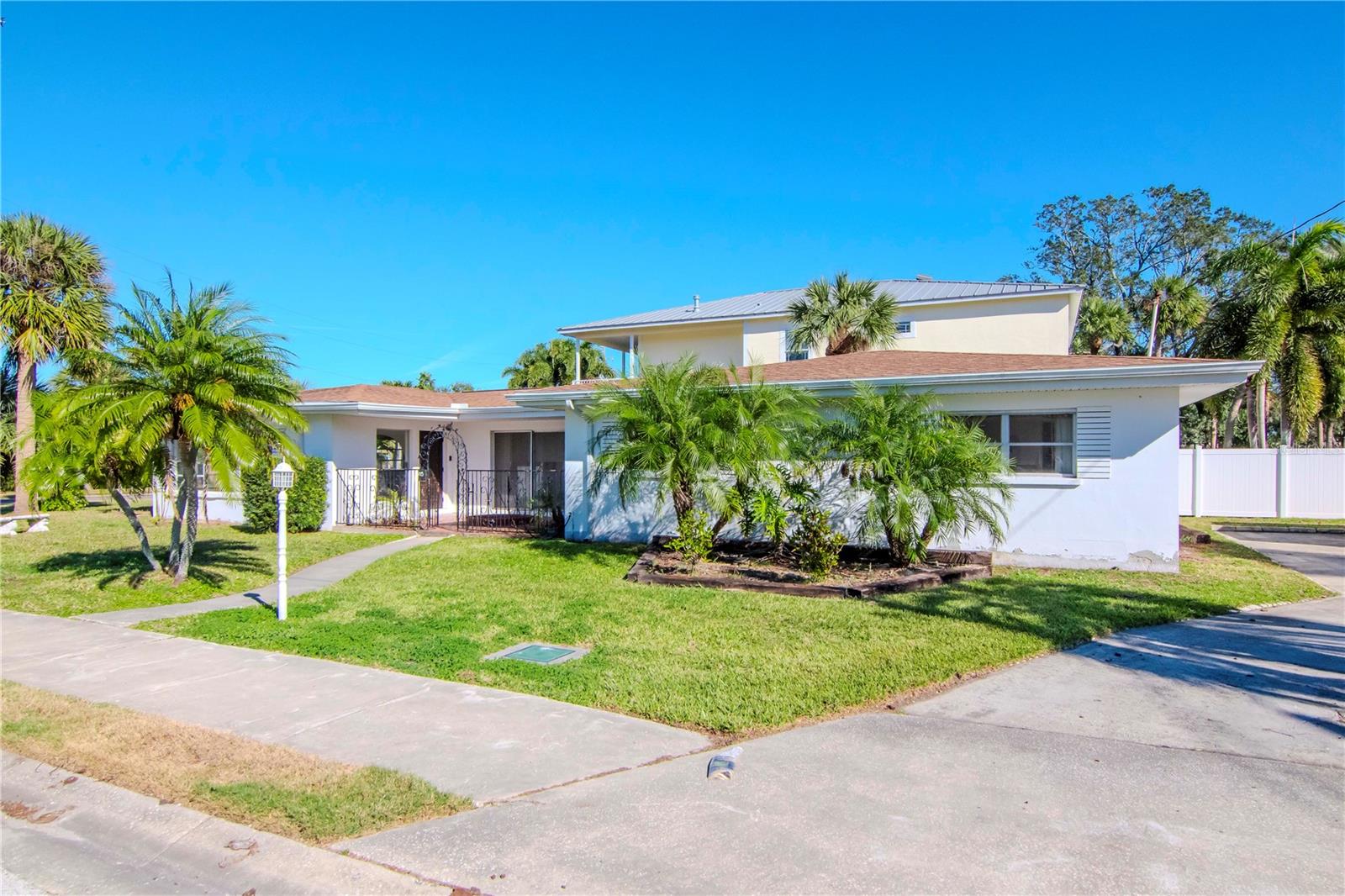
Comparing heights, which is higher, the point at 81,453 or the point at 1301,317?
the point at 1301,317

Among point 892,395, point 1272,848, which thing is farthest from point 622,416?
point 1272,848

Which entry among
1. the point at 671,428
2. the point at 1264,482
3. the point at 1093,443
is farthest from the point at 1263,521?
the point at 671,428

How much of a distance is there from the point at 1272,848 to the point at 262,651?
7.67m

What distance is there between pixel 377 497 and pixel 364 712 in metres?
14.1

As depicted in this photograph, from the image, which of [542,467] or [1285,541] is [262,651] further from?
[1285,541]

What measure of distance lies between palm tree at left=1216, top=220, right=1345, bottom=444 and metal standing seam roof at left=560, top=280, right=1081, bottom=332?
515cm

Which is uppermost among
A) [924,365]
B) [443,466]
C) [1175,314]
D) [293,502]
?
[1175,314]

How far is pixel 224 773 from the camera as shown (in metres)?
4.53

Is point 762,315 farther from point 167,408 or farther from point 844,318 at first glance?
point 167,408

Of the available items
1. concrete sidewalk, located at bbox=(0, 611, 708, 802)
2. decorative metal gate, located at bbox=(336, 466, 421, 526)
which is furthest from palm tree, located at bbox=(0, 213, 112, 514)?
concrete sidewalk, located at bbox=(0, 611, 708, 802)

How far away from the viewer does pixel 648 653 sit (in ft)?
23.1

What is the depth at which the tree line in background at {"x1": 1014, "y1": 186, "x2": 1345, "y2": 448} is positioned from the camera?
2111 cm

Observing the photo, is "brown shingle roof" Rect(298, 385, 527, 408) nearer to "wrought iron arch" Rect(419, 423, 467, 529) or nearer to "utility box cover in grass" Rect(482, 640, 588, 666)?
"wrought iron arch" Rect(419, 423, 467, 529)

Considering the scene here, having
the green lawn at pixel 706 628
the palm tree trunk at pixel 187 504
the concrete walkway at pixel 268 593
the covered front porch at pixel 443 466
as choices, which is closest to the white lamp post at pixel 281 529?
the green lawn at pixel 706 628
